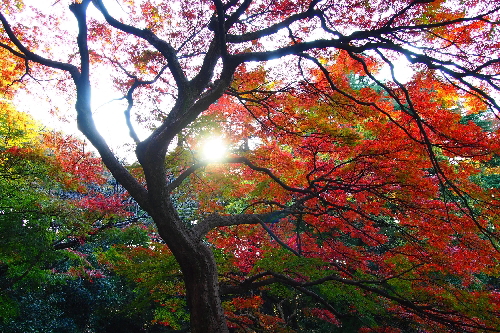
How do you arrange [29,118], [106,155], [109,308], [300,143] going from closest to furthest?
[106,155], [300,143], [29,118], [109,308]

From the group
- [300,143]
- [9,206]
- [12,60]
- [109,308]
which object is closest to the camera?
[9,206]

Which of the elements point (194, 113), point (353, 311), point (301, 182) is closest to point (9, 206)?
point (194, 113)

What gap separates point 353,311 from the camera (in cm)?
762

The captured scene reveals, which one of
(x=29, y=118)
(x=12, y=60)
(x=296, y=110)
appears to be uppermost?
(x=12, y=60)

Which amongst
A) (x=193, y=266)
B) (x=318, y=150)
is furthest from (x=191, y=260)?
(x=318, y=150)

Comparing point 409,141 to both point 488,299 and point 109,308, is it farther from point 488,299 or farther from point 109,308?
point 109,308

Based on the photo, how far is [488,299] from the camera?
16.3 feet

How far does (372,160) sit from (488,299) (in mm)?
3408

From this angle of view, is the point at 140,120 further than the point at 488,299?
Yes

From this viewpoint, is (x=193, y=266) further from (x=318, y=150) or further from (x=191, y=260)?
(x=318, y=150)

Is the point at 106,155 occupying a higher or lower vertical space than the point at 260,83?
lower

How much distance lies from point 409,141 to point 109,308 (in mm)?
10956

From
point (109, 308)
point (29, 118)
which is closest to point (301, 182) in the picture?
point (29, 118)

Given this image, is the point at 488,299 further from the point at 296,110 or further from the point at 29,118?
the point at 29,118
